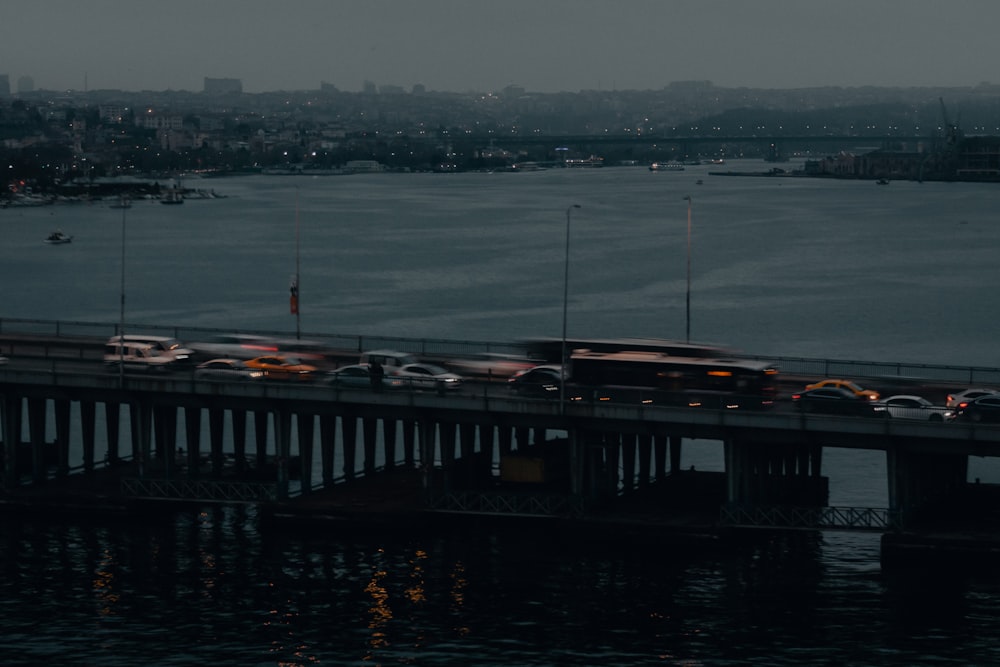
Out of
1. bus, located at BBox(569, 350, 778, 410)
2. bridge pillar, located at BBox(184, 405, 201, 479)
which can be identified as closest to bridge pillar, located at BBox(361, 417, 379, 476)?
bridge pillar, located at BBox(184, 405, 201, 479)

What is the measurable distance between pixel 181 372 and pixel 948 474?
15098 mm

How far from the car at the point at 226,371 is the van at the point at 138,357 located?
798 mm

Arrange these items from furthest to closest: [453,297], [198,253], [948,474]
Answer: [198,253] < [453,297] < [948,474]

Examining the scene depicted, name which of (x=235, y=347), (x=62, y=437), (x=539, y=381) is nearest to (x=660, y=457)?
(x=539, y=381)

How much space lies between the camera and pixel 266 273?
356 feet

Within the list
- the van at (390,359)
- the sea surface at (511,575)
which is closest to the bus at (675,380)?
the sea surface at (511,575)

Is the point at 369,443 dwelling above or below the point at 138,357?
below

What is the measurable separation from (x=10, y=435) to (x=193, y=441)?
3656 mm

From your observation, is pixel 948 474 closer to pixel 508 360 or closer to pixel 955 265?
pixel 508 360

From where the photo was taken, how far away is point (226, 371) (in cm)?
3744

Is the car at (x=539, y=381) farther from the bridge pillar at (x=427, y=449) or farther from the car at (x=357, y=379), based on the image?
the car at (x=357, y=379)

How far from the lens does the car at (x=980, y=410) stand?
32.0 metres

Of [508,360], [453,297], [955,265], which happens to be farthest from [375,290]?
[508,360]

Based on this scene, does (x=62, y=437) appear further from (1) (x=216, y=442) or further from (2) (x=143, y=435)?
(1) (x=216, y=442)
